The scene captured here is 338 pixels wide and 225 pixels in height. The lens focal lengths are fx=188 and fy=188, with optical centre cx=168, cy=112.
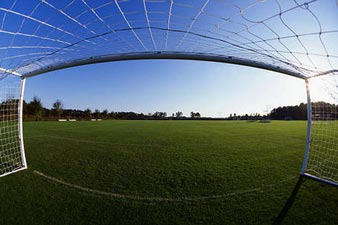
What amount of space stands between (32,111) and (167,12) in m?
55.5

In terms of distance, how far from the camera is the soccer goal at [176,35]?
7.55 ft

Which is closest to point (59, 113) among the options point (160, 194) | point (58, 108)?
point (58, 108)

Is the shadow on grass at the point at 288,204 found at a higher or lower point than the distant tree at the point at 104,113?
lower

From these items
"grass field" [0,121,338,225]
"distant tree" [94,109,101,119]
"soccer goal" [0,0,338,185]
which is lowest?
"grass field" [0,121,338,225]

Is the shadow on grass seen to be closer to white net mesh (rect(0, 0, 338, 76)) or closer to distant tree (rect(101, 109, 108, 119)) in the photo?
white net mesh (rect(0, 0, 338, 76))

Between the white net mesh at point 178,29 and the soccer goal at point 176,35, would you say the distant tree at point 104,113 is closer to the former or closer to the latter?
the soccer goal at point 176,35

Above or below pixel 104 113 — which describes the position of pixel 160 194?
below

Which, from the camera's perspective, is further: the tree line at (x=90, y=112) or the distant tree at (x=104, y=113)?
the distant tree at (x=104, y=113)

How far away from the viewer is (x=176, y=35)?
3137 millimetres

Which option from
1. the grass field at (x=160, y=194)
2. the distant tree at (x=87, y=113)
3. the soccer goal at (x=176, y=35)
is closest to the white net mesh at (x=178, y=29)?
the soccer goal at (x=176, y=35)

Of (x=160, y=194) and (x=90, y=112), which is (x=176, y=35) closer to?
(x=160, y=194)

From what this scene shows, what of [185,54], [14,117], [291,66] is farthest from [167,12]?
[14,117]

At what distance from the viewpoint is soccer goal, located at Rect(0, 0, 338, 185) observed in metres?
2.30

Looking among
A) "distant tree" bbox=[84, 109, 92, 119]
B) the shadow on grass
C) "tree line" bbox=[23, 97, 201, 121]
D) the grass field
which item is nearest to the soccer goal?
the shadow on grass
